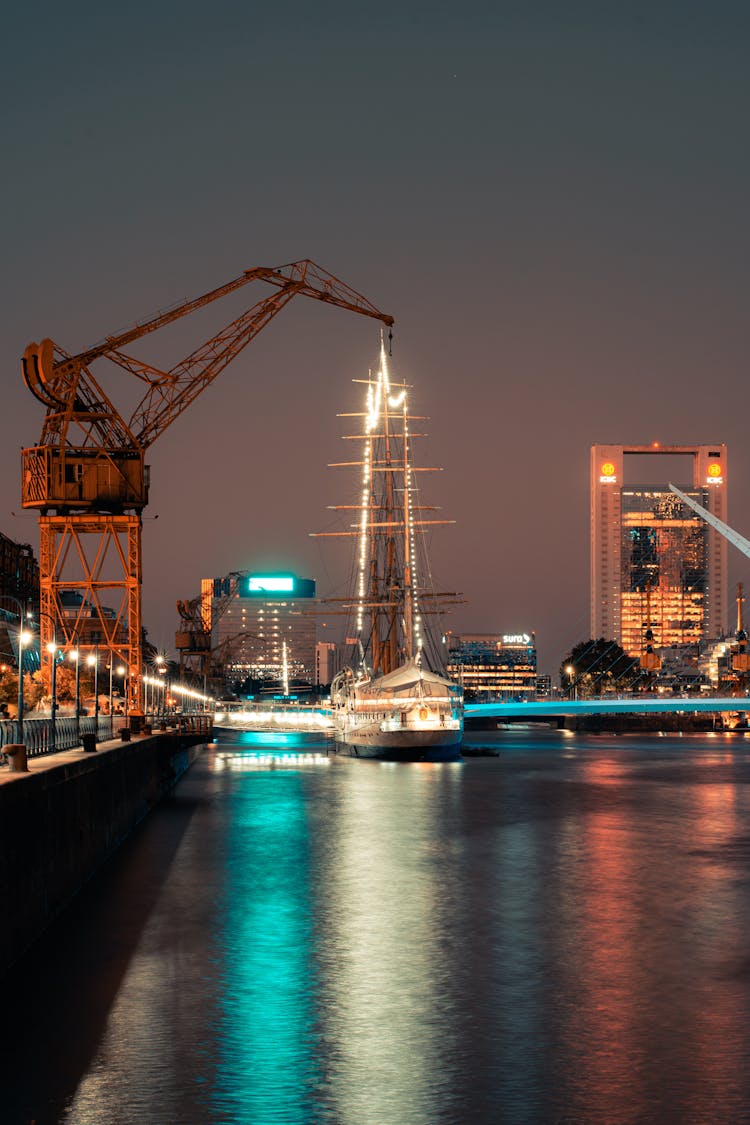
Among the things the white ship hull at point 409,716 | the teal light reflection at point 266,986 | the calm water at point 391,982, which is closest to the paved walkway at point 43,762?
the calm water at point 391,982

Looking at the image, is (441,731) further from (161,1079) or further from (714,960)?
(161,1079)

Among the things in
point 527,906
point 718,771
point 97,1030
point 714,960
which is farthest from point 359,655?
point 97,1030

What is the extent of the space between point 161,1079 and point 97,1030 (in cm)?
306

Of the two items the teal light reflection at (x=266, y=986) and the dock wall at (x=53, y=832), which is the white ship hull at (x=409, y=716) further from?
the dock wall at (x=53, y=832)

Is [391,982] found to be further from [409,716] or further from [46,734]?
[409,716]

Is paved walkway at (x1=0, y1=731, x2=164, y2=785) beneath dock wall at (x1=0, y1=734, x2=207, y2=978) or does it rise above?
above

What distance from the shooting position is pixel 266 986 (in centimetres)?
2834

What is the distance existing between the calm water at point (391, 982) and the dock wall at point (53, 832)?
0.76 meters

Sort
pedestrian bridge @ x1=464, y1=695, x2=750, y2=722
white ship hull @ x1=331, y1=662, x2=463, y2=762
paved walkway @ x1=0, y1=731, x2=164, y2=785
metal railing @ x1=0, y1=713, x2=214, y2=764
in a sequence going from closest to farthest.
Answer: paved walkway @ x1=0, y1=731, x2=164, y2=785 → metal railing @ x1=0, y1=713, x2=214, y2=764 → white ship hull @ x1=331, y1=662, x2=463, y2=762 → pedestrian bridge @ x1=464, y1=695, x2=750, y2=722

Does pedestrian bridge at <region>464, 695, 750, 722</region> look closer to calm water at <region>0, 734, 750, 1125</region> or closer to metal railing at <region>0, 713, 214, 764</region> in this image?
calm water at <region>0, 734, 750, 1125</region>

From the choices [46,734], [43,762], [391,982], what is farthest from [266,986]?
[46,734]

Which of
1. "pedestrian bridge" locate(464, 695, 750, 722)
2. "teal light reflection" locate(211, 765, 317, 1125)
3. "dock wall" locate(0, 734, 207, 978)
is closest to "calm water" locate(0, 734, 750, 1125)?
"teal light reflection" locate(211, 765, 317, 1125)

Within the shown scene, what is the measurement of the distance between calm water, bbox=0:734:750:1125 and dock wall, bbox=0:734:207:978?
0.76 metres

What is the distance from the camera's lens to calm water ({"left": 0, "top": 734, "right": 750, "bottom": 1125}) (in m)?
20.5
